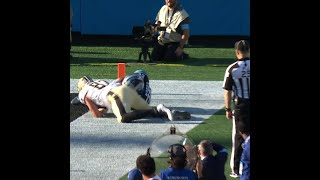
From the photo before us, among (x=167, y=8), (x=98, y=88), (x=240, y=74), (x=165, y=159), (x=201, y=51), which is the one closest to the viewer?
(x=165, y=159)

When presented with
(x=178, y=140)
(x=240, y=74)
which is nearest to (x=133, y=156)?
(x=240, y=74)

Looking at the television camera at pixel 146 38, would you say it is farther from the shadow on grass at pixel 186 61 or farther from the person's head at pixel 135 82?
the person's head at pixel 135 82

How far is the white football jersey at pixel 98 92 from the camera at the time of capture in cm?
1373

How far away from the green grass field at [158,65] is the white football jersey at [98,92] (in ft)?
4.94

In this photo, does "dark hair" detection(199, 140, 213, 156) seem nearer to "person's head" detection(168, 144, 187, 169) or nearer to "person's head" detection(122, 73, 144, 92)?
"person's head" detection(168, 144, 187, 169)

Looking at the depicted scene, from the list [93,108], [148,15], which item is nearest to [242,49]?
[93,108]

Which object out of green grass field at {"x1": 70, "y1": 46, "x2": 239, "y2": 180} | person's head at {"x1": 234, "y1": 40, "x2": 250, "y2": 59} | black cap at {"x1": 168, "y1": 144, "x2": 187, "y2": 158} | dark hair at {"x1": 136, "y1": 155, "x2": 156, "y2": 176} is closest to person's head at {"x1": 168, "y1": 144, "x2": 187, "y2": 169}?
black cap at {"x1": 168, "y1": 144, "x2": 187, "y2": 158}

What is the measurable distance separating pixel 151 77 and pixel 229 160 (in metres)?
8.18

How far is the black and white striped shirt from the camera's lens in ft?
32.5

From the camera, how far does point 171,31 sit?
2139 cm

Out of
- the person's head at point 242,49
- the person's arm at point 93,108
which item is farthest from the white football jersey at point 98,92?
the person's head at point 242,49

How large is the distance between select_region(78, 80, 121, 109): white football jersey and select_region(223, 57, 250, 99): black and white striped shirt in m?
3.90
